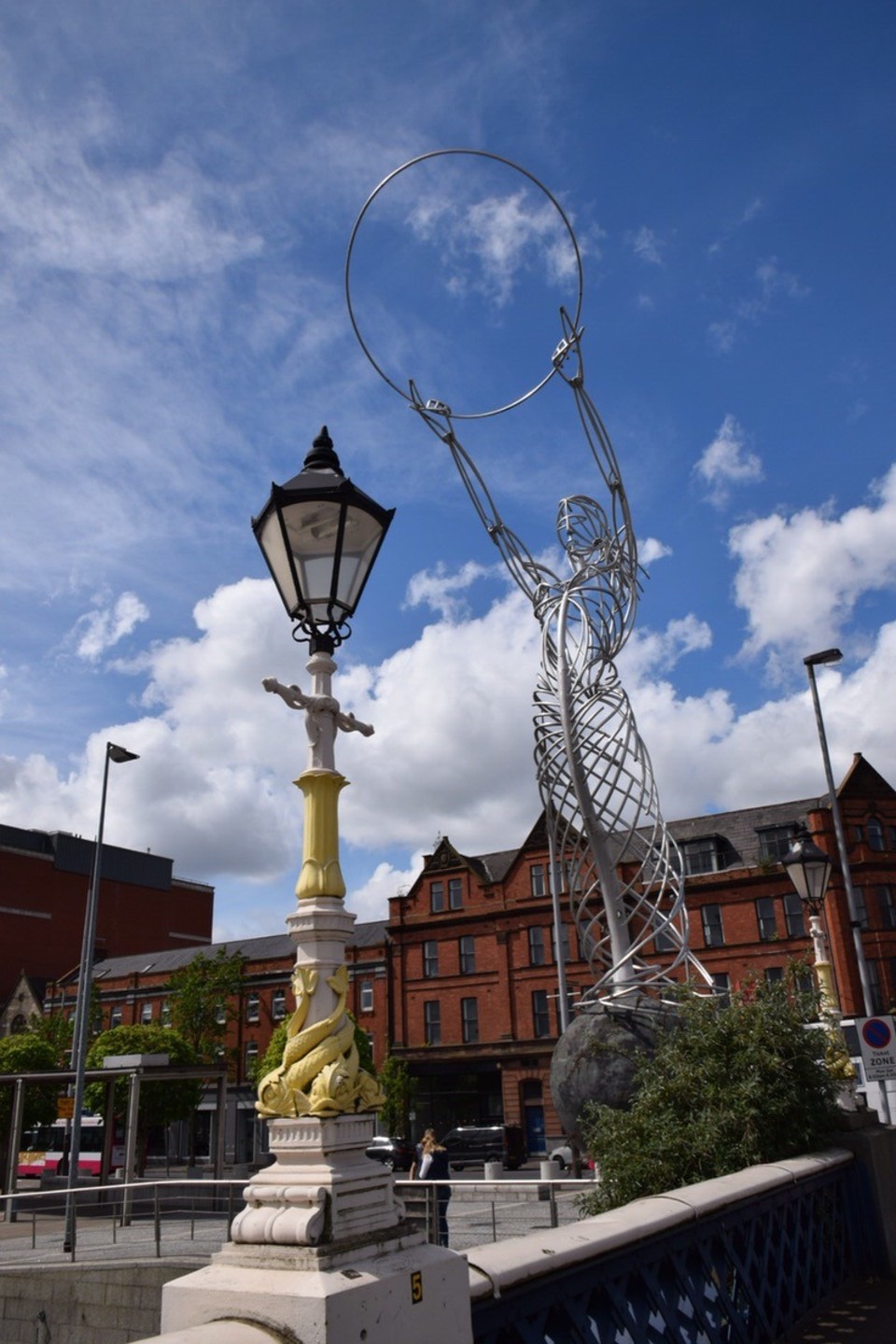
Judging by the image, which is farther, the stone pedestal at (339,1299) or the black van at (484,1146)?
the black van at (484,1146)

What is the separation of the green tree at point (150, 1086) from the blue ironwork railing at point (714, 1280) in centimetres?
3124

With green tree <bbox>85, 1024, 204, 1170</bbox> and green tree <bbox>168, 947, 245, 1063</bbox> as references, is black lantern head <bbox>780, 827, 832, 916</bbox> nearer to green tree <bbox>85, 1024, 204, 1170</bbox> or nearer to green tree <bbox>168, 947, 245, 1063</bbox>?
green tree <bbox>85, 1024, 204, 1170</bbox>

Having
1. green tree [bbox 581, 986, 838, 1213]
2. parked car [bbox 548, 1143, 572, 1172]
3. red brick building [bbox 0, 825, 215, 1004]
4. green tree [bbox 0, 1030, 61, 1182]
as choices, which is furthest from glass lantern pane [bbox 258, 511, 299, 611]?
red brick building [bbox 0, 825, 215, 1004]

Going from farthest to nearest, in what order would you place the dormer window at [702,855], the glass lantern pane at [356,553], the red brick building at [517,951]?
1. the dormer window at [702,855]
2. the red brick building at [517,951]
3. the glass lantern pane at [356,553]

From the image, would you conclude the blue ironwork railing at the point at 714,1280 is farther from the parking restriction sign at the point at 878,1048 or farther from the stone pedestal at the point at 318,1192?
the parking restriction sign at the point at 878,1048

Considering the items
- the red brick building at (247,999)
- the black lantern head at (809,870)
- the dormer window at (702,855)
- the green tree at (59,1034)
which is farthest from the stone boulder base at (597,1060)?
the green tree at (59,1034)

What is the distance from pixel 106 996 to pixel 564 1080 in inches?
2079

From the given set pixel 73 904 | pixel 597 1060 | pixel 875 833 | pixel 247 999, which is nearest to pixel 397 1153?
pixel 597 1060

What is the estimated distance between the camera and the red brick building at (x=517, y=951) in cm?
4109

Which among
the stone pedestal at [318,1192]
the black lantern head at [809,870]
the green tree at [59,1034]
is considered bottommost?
the stone pedestal at [318,1192]

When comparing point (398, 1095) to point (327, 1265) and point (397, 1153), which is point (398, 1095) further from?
point (327, 1265)

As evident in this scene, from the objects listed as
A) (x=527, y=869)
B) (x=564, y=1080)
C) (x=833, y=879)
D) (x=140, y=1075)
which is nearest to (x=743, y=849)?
(x=833, y=879)

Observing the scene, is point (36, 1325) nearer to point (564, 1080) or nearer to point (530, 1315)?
point (564, 1080)

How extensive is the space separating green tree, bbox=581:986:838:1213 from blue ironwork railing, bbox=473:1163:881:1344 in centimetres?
61
